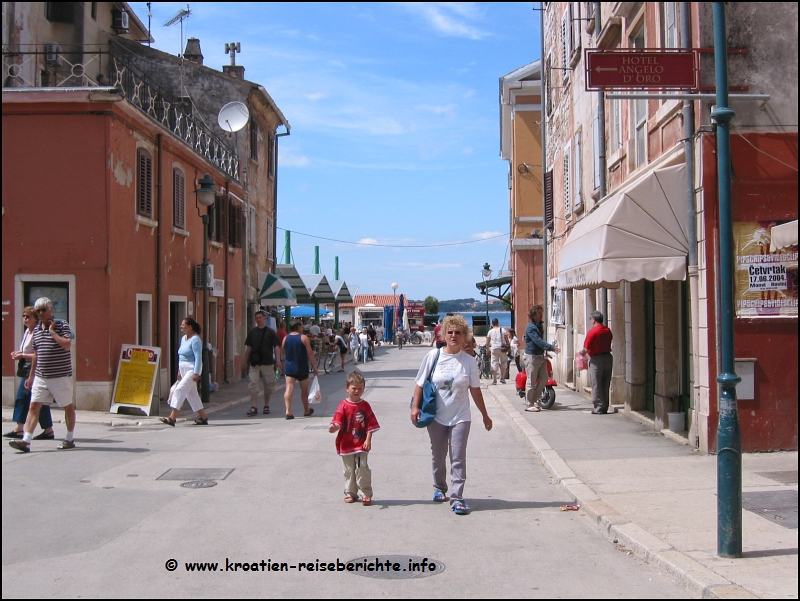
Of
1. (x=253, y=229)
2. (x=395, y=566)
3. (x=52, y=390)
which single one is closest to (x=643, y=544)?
(x=395, y=566)

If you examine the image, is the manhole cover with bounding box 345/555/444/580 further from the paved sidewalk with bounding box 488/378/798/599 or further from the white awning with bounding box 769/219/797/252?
the white awning with bounding box 769/219/797/252

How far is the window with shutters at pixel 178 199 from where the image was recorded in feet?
59.4

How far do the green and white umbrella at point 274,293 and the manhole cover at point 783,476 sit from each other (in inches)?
815

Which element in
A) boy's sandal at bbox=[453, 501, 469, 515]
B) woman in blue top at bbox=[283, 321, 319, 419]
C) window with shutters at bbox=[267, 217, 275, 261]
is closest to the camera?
boy's sandal at bbox=[453, 501, 469, 515]

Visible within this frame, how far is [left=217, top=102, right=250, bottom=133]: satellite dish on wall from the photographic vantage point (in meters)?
22.4

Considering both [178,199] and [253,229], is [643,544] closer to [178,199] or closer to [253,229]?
[178,199]

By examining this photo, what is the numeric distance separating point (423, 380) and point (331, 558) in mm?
2217

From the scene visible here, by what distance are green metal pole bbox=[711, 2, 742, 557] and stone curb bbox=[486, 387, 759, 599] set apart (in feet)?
1.16

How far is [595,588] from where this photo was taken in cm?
510

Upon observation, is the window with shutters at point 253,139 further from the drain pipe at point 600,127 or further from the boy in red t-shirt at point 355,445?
the boy in red t-shirt at point 355,445

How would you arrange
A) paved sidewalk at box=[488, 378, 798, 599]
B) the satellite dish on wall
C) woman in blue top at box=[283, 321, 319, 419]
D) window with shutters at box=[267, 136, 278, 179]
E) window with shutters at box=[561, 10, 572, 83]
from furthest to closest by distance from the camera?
window with shutters at box=[267, 136, 278, 179] < the satellite dish on wall < window with shutters at box=[561, 10, 572, 83] < woman in blue top at box=[283, 321, 319, 419] < paved sidewalk at box=[488, 378, 798, 599]

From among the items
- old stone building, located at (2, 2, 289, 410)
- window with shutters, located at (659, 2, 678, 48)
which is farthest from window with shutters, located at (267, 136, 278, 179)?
window with shutters, located at (659, 2, 678, 48)

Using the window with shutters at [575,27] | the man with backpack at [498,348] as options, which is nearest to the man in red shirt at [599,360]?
the man with backpack at [498,348]

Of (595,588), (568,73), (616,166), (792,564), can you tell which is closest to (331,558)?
(595,588)
